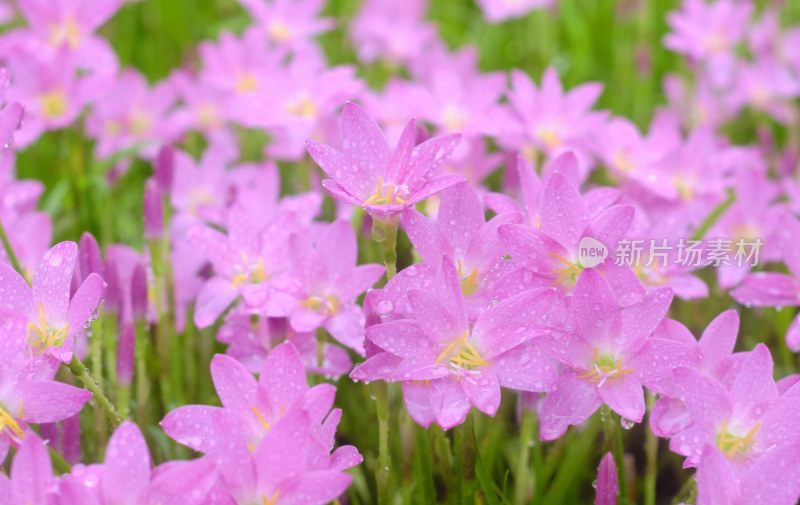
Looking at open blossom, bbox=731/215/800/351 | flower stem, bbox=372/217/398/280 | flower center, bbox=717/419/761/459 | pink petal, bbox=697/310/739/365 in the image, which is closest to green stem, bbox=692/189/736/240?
open blossom, bbox=731/215/800/351

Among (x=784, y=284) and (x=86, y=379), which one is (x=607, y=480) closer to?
(x=784, y=284)

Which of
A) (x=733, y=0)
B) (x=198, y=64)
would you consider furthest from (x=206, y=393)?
(x=733, y=0)

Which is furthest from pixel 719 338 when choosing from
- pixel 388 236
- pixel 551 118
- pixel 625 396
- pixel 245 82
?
pixel 245 82

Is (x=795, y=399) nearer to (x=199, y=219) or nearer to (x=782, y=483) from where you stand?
(x=782, y=483)

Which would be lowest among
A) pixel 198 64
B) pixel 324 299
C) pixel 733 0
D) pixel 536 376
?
pixel 536 376

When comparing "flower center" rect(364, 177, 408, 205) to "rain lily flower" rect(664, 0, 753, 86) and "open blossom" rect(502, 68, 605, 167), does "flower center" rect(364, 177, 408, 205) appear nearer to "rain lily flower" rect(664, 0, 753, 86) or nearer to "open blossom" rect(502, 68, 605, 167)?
"open blossom" rect(502, 68, 605, 167)

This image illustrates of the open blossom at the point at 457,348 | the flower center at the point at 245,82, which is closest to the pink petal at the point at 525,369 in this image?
the open blossom at the point at 457,348

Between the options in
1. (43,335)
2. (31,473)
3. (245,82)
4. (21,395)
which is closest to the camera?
(31,473)
